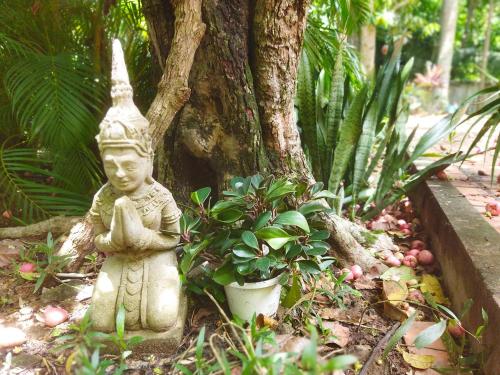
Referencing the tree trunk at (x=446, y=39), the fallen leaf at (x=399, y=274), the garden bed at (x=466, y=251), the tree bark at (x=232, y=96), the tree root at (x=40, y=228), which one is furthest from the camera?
the tree trunk at (x=446, y=39)

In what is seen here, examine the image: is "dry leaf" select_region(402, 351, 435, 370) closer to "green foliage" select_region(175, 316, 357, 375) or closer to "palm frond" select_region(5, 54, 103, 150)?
"green foliage" select_region(175, 316, 357, 375)

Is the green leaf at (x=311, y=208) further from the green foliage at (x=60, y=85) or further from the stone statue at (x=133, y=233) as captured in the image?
the green foliage at (x=60, y=85)

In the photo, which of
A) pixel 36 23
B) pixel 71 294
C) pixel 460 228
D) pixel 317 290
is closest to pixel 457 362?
pixel 317 290

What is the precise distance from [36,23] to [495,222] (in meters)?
2.60

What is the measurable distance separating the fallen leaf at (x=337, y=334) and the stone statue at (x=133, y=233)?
0.53 meters

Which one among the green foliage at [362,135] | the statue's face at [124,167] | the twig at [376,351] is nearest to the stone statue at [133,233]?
the statue's face at [124,167]

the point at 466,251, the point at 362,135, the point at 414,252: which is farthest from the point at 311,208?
the point at 362,135

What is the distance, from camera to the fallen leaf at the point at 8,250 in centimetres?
194

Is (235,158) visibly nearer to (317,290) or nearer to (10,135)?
(317,290)

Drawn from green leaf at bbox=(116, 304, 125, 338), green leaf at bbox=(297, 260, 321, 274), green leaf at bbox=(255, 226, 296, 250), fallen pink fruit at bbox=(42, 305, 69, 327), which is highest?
green leaf at bbox=(255, 226, 296, 250)

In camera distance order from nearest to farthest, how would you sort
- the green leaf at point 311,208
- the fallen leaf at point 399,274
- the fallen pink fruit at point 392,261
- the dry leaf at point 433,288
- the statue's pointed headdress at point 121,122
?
the statue's pointed headdress at point 121,122, the green leaf at point 311,208, the dry leaf at point 433,288, the fallen leaf at point 399,274, the fallen pink fruit at point 392,261

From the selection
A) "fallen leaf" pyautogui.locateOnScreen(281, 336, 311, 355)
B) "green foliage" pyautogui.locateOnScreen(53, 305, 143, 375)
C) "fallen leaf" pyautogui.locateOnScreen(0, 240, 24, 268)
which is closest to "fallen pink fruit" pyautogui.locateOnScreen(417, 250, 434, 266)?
"fallen leaf" pyautogui.locateOnScreen(281, 336, 311, 355)

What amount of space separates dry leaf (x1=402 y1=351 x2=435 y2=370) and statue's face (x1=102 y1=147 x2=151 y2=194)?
1.08 meters

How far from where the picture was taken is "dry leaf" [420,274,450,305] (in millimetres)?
1747
